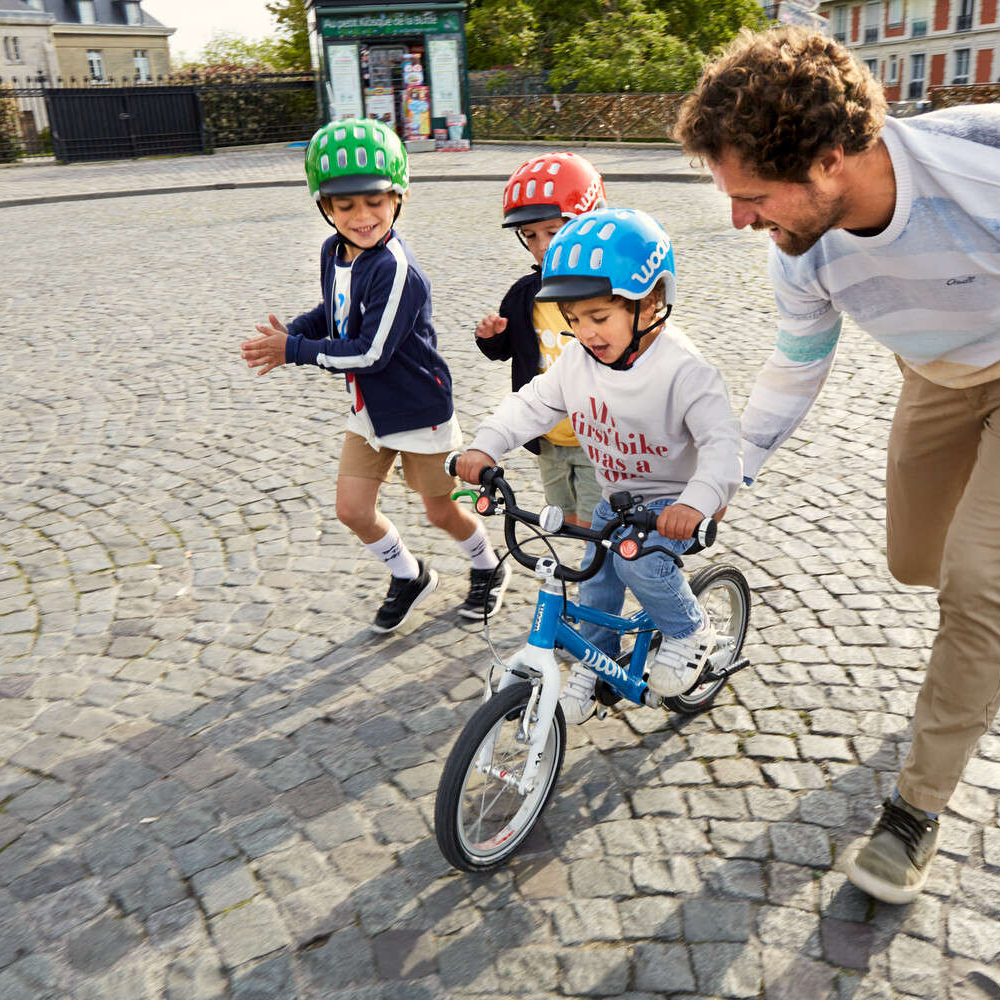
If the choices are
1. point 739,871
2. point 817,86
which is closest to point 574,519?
point 739,871

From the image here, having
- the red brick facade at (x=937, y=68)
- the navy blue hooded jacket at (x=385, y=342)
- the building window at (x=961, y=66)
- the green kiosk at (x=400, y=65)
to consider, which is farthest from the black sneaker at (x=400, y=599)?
the red brick facade at (x=937, y=68)

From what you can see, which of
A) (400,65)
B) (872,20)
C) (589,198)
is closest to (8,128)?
(400,65)

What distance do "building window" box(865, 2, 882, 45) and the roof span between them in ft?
158

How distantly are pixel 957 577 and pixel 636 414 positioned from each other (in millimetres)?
925

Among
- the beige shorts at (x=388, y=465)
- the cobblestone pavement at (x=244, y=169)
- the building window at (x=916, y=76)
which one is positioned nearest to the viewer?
the beige shorts at (x=388, y=465)

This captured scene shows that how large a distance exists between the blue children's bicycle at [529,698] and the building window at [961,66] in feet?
212

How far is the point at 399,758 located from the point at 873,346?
5788mm

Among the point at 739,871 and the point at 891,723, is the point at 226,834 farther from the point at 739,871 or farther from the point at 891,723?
the point at 891,723

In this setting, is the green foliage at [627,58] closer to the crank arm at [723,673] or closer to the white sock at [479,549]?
the white sock at [479,549]

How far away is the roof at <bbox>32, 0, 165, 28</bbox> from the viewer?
6831cm

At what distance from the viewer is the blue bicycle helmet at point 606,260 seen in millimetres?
2613

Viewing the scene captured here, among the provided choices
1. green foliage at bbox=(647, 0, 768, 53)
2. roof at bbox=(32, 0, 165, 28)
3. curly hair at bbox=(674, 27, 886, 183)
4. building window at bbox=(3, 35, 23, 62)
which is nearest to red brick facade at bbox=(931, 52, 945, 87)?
green foliage at bbox=(647, 0, 768, 53)

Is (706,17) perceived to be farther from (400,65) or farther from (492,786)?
(492,786)

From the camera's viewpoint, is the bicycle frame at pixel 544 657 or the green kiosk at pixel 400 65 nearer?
the bicycle frame at pixel 544 657
